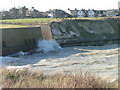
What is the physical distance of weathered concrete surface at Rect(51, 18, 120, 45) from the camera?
39250 millimetres

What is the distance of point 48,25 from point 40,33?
6209mm

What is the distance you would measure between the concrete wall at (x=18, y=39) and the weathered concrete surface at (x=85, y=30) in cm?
577

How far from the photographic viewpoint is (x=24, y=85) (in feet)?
19.4

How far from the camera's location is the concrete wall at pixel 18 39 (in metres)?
27.5

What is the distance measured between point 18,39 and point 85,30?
60.2 ft

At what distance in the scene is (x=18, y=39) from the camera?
97.7 ft

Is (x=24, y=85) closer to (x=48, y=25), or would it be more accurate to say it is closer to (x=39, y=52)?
(x=39, y=52)

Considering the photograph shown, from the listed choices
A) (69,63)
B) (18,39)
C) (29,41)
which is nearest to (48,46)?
(29,41)

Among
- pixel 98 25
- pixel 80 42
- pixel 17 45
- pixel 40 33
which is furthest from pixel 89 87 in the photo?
pixel 98 25

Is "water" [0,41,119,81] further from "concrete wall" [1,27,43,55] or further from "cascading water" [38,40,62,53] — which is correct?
"concrete wall" [1,27,43,55]

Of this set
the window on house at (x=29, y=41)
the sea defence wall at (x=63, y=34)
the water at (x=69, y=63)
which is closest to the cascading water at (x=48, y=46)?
the water at (x=69, y=63)

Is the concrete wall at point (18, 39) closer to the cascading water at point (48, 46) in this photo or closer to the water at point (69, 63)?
the cascading water at point (48, 46)

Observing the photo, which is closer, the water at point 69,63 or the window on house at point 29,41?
the water at point 69,63

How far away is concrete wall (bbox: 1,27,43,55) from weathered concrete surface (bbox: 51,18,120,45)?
5.77m
